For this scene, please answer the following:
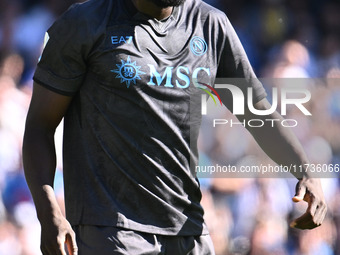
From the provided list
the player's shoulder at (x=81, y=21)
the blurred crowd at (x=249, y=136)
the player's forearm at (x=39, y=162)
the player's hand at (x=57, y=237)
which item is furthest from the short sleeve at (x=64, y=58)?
the blurred crowd at (x=249, y=136)

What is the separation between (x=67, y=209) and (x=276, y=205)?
270 cm

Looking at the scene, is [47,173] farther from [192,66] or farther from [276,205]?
[276,205]

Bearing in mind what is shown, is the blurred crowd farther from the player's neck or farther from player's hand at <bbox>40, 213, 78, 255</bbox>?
player's hand at <bbox>40, 213, 78, 255</bbox>

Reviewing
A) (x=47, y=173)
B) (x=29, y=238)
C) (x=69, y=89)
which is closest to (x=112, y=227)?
(x=47, y=173)

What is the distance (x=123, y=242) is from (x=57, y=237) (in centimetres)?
23

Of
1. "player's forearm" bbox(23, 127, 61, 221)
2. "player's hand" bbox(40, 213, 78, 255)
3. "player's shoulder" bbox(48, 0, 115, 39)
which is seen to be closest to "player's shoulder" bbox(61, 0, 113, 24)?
"player's shoulder" bbox(48, 0, 115, 39)

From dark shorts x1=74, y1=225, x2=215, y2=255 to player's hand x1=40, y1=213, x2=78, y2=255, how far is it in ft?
0.32

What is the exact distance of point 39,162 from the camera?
2.42 metres

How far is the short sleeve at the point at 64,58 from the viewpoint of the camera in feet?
7.83

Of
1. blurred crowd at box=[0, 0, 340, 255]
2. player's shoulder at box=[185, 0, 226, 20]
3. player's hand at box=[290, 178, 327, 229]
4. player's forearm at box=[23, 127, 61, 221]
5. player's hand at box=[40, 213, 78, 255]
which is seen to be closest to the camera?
player's hand at box=[40, 213, 78, 255]

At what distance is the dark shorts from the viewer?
2336 mm

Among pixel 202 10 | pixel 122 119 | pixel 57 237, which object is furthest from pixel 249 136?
pixel 57 237

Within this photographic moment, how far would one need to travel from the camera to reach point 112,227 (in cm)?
236

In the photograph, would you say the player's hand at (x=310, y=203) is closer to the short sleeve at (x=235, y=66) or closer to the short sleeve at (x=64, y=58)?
the short sleeve at (x=235, y=66)
